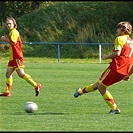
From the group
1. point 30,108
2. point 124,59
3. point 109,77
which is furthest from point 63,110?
point 124,59

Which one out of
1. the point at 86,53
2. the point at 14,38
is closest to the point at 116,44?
the point at 14,38

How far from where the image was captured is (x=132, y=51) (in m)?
11.5

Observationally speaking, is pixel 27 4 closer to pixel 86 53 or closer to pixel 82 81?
pixel 86 53

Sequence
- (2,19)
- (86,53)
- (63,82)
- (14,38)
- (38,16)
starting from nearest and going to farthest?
(14,38), (63,82), (86,53), (38,16), (2,19)

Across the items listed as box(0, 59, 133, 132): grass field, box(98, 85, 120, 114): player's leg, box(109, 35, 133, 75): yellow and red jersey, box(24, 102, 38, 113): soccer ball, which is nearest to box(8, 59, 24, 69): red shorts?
box(0, 59, 133, 132): grass field

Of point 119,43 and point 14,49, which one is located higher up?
point 119,43

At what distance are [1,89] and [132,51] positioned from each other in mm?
6054

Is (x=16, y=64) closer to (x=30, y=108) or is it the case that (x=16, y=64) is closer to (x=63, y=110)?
(x=63, y=110)

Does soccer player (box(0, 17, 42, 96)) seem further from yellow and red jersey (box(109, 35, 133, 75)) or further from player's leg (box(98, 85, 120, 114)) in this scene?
yellow and red jersey (box(109, 35, 133, 75))

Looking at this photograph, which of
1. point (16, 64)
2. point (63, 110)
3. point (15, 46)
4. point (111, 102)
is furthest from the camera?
point (16, 64)

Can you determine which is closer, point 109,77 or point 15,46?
point 109,77

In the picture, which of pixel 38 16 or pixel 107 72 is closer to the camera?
pixel 107 72

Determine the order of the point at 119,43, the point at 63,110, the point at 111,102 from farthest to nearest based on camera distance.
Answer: the point at 63,110 → the point at 111,102 → the point at 119,43

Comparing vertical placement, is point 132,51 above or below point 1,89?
above
